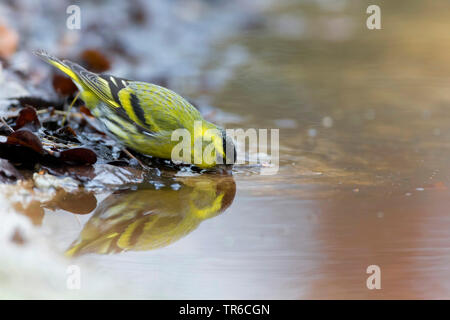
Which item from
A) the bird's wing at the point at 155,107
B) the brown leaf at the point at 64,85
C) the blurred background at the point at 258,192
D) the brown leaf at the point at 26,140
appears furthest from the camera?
the brown leaf at the point at 64,85

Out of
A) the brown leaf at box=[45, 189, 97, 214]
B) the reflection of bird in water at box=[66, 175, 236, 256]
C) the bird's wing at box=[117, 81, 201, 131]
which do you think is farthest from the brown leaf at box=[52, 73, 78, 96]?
the brown leaf at box=[45, 189, 97, 214]

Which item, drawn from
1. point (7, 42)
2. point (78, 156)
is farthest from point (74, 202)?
point (7, 42)

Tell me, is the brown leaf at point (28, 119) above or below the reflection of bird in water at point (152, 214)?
above

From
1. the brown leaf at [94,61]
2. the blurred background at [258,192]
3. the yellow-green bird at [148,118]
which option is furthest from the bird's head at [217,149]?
the brown leaf at [94,61]

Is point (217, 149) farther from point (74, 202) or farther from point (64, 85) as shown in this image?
point (64, 85)

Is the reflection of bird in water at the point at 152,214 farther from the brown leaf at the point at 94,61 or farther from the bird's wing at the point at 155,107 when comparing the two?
the brown leaf at the point at 94,61

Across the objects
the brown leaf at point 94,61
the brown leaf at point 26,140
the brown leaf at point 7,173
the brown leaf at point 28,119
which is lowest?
the brown leaf at point 7,173

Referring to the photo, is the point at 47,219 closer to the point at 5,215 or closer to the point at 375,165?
the point at 5,215
